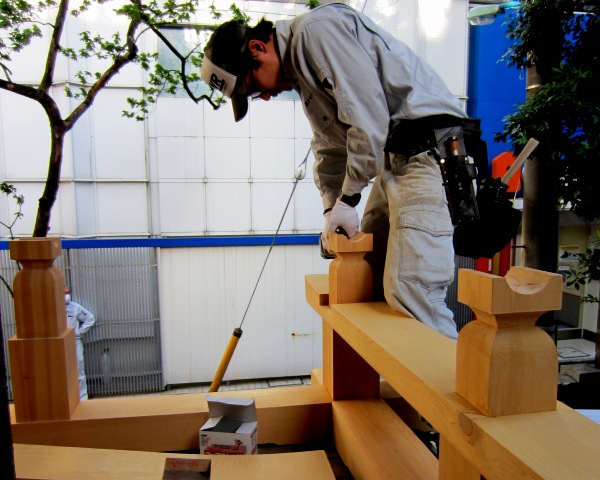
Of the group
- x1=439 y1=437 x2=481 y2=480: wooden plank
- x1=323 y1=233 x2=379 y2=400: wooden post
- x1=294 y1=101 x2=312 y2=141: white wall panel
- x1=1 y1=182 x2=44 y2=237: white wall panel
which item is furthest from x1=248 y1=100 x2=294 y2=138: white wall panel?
x1=439 y1=437 x2=481 y2=480: wooden plank

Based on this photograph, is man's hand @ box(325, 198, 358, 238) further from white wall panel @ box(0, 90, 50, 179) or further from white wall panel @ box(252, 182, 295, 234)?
white wall panel @ box(0, 90, 50, 179)

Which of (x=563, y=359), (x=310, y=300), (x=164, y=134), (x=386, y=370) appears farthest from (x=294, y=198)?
(x=386, y=370)

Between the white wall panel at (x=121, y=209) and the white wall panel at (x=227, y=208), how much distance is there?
0.82 m

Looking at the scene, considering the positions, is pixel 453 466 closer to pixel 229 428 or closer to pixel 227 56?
pixel 229 428

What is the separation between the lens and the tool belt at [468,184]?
116 cm

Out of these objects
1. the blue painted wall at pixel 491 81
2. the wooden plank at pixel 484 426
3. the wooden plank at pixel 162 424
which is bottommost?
the wooden plank at pixel 162 424

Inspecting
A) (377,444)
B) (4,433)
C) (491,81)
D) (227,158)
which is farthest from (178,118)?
(4,433)

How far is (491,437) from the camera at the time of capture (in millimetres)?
443

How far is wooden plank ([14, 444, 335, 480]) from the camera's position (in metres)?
0.87

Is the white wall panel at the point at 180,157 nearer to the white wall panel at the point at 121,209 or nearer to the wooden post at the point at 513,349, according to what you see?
the white wall panel at the point at 121,209

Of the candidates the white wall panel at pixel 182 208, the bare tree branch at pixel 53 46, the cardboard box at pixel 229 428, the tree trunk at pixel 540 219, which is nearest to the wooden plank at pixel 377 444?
the cardboard box at pixel 229 428

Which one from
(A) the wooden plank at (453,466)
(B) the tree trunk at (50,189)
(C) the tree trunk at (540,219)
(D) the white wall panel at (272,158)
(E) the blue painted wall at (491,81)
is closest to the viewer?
(A) the wooden plank at (453,466)

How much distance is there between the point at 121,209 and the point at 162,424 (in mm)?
4714

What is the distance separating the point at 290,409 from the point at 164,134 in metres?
4.84
